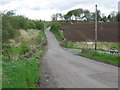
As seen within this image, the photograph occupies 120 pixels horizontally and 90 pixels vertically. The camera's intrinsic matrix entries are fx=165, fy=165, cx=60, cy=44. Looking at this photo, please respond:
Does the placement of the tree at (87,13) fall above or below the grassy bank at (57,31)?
above

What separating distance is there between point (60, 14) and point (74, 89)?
11992cm

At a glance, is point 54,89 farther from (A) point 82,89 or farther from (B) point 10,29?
(B) point 10,29

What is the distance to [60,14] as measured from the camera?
4970 inches

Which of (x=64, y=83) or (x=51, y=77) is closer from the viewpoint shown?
(x=64, y=83)

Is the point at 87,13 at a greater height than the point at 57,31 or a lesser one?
greater

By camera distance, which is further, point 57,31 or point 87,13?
point 87,13

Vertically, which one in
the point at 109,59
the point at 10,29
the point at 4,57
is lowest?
the point at 109,59

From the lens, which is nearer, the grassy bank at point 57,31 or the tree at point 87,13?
the grassy bank at point 57,31

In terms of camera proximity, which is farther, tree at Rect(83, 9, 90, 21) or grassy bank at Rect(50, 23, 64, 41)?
tree at Rect(83, 9, 90, 21)

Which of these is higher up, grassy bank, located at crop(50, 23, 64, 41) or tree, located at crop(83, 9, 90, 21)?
tree, located at crop(83, 9, 90, 21)

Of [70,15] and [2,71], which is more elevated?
[70,15]

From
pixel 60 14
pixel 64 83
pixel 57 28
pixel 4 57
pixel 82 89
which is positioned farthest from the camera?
pixel 60 14

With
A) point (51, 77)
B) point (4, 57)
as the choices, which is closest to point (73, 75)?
point (51, 77)

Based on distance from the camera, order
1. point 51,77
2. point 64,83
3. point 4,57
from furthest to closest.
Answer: point 4,57 → point 51,77 → point 64,83
